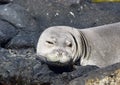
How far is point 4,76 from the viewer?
25.6ft

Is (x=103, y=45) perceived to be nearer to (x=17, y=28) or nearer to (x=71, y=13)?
(x=17, y=28)

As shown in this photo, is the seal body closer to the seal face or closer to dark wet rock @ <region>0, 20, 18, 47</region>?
the seal face

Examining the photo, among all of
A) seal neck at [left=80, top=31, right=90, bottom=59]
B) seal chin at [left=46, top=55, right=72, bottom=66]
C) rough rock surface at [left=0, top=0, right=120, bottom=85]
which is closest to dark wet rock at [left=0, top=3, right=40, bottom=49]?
rough rock surface at [left=0, top=0, right=120, bottom=85]

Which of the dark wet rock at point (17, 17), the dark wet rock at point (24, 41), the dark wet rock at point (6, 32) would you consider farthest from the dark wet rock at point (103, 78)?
the dark wet rock at point (17, 17)

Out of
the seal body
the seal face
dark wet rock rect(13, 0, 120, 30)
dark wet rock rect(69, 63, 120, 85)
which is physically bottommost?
dark wet rock rect(13, 0, 120, 30)

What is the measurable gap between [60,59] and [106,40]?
163cm

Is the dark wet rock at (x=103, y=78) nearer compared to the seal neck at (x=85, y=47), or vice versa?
the dark wet rock at (x=103, y=78)

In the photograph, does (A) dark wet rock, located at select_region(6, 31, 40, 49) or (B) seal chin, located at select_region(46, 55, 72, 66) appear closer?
(B) seal chin, located at select_region(46, 55, 72, 66)

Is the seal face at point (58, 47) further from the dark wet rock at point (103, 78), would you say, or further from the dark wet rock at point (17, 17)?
the dark wet rock at point (17, 17)

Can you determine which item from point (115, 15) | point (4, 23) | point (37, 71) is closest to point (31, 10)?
point (4, 23)

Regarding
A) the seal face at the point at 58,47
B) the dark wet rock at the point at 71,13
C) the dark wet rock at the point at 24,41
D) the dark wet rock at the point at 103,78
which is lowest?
the dark wet rock at the point at 71,13

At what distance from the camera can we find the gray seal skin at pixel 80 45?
7750 millimetres

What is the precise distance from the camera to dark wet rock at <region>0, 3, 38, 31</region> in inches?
412

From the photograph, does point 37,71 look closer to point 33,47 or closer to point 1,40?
point 33,47
